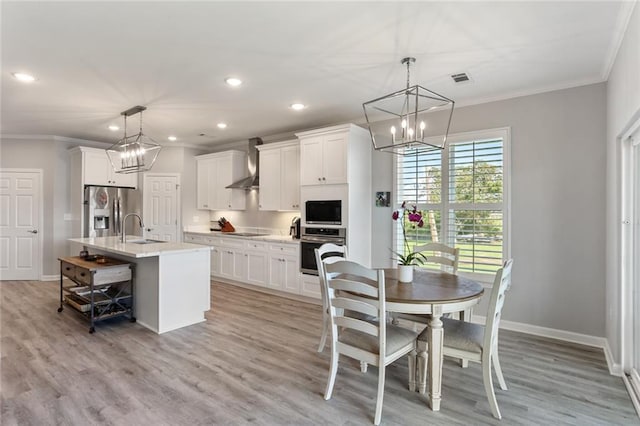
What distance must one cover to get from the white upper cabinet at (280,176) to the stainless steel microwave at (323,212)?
51cm

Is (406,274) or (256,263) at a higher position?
(406,274)

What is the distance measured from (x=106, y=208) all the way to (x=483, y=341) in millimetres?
6678

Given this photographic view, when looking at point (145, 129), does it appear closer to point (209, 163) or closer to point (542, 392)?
point (209, 163)

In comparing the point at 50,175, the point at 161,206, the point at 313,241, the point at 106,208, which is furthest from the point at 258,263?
the point at 50,175

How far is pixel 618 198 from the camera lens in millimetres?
2840

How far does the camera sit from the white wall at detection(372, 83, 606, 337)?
11.1ft

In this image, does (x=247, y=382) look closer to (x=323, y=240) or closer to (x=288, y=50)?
(x=323, y=240)

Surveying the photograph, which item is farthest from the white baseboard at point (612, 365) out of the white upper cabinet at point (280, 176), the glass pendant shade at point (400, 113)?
the white upper cabinet at point (280, 176)

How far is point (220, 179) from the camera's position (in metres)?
6.63

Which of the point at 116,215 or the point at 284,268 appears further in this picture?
the point at 116,215

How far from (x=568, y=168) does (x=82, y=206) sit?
24.2 ft

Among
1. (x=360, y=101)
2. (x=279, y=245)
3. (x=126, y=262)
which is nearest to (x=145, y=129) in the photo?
(x=126, y=262)

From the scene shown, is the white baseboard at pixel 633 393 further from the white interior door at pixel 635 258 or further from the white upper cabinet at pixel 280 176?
the white upper cabinet at pixel 280 176

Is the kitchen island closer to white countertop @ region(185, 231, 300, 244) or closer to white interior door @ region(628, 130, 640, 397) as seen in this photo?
white countertop @ region(185, 231, 300, 244)
